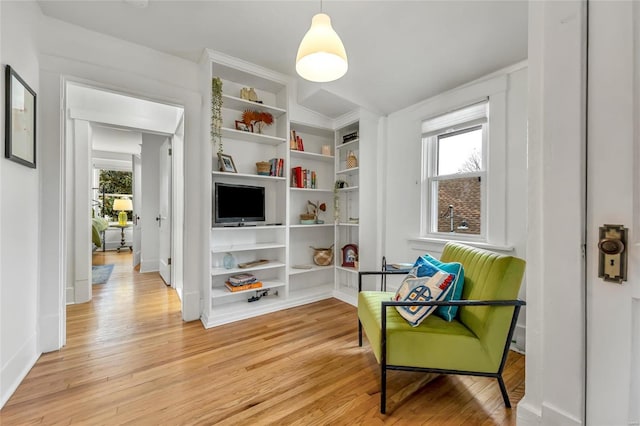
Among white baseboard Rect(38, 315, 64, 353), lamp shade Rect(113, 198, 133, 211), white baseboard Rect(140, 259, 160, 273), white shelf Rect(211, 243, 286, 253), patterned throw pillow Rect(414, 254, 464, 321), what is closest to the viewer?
patterned throw pillow Rect(414, 254, 464, 321)

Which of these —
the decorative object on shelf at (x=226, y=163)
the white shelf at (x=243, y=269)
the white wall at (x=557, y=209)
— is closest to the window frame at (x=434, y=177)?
the white wall at (x=557, y=209)

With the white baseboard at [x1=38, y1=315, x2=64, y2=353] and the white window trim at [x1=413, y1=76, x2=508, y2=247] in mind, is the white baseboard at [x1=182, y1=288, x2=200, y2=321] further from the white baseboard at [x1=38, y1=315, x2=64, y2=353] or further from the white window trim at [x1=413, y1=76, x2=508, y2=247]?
the white window trim at [x1=413, y1=76, x2=508, y2=247]

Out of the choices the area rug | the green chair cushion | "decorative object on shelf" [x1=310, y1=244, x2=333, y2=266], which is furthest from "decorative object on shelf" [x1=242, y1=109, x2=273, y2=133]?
the area rug

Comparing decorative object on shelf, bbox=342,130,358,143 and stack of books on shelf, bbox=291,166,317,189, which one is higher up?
decorative object on shelf, bbox=342,130,358,143

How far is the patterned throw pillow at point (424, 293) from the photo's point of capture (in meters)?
1.62

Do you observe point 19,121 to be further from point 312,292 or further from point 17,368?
point 312,292

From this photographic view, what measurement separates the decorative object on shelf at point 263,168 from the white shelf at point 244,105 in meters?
0.61

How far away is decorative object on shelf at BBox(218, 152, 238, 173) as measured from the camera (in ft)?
9.13

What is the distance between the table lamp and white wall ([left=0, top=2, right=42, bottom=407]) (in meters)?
6.18

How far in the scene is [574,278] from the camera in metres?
0.98

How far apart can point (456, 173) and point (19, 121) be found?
3.47m

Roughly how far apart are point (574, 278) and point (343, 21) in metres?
2.19

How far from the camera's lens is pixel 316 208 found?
3.65 metres

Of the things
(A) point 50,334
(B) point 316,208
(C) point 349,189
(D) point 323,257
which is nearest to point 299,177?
(B) point 316,208
